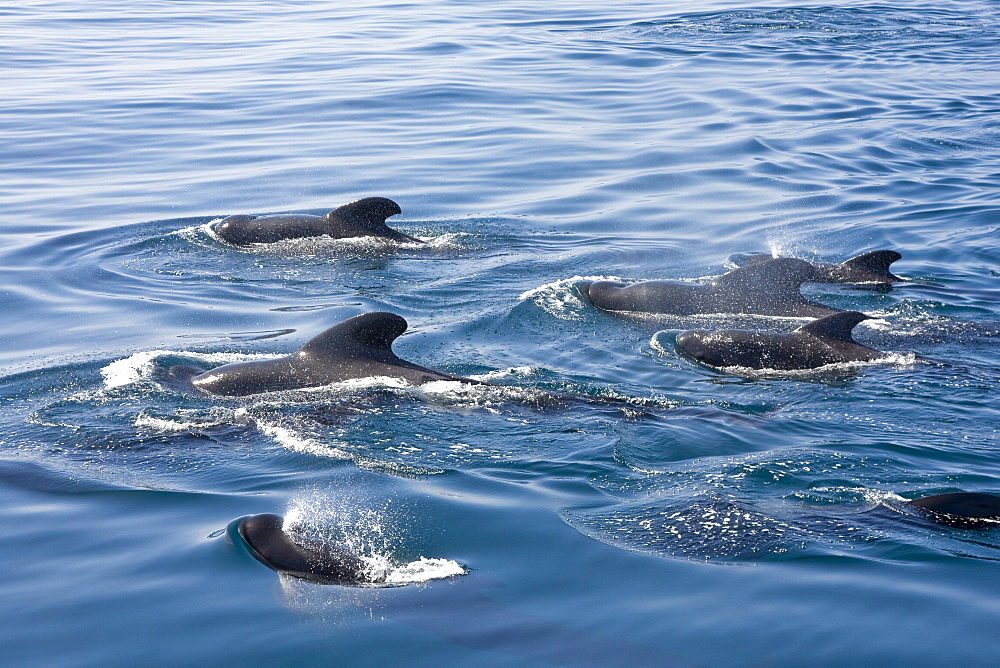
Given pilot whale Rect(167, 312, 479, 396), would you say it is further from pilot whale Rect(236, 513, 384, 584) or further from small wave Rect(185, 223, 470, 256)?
small wave Rect(185, 223, 470, 256)

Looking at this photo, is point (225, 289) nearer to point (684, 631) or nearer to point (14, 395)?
point (14, 395)

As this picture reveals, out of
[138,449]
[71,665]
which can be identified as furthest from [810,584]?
[138,449]

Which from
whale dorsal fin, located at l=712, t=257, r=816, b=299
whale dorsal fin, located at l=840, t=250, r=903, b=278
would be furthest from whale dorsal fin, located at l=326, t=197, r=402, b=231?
whale dorsal fin, located at l=840, t=250, r=903, b=278

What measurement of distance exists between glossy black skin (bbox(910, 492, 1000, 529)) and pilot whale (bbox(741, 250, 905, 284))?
598cm

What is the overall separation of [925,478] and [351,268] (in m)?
8.04

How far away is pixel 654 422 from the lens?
28.5ft

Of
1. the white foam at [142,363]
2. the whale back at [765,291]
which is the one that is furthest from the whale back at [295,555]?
the whale back at [765,291]

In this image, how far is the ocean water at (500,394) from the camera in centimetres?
595

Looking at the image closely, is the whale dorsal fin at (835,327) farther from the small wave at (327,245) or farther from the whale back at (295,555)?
the whale back at (295,555)

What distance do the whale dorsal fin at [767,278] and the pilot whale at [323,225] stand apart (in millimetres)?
4486

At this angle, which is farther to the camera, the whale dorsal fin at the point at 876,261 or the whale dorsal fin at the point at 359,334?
the whale dorsal fin at the point at 876,261

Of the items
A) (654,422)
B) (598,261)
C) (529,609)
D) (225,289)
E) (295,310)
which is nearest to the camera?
(529,609)

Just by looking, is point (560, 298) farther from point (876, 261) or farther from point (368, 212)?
point (876, 261)

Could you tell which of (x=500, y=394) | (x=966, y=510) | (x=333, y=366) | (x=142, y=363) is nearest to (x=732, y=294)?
(x=500, y=394)
